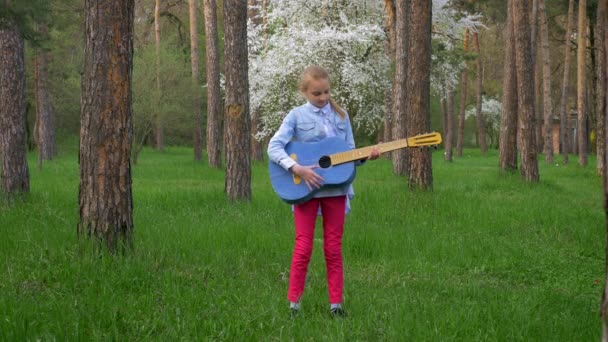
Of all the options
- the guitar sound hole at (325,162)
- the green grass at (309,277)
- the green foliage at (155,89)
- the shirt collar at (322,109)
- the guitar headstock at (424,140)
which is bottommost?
the green grass at (309,277)

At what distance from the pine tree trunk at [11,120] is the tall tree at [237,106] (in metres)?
3.21

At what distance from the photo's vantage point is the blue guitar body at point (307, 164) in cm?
496

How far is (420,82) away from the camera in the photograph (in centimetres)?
1272

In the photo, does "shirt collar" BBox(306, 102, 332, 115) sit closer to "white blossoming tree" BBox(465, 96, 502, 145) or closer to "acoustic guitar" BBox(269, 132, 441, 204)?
"acoustic guitar" BBox(269, 132, 441, 204)

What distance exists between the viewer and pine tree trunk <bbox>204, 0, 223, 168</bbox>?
2344 cm

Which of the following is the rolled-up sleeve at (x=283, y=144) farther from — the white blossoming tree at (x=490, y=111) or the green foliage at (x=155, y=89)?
the white blossoming tree at (x=490, y=111)

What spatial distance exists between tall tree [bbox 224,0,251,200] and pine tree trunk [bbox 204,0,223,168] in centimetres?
1200

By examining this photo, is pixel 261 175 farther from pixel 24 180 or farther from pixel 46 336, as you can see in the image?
pixel 46 336

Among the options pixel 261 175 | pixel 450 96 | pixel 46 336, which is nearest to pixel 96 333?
pixel 46 336

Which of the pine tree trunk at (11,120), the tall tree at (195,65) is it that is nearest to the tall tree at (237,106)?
the pine tree trunk at (11,120)

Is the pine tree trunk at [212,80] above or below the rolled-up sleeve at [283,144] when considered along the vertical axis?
above

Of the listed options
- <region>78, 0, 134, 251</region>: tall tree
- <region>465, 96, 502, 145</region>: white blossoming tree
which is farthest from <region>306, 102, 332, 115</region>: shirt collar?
<region>465, 96, 502, 145</region>: white blossoming tree

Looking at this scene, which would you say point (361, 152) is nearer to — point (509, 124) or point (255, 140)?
point (509, 124)

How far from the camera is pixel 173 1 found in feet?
121
